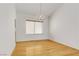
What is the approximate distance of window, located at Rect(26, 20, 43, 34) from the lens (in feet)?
26.3

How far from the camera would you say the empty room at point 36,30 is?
3.26 meters

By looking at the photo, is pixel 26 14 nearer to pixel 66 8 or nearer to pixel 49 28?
pixel 49 28

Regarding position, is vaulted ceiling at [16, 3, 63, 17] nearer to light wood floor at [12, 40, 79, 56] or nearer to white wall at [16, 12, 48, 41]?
white wall at [16, 12, 48, 41]

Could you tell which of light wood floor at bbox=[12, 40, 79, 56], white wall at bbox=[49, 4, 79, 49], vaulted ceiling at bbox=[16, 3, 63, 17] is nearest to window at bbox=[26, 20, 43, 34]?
vaulted ceiling at bbox=[16, 3, 63, 17]

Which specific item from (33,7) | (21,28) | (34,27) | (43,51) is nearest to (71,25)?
(43,51)

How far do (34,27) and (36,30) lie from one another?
31cm

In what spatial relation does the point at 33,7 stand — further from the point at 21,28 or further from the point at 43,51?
the point at 43,51

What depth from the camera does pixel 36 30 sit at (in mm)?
8539

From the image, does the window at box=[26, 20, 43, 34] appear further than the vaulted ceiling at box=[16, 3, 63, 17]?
Yes

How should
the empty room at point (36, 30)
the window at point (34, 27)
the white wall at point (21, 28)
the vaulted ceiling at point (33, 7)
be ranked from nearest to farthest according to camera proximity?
the empty room at point (36, 30)
the vaulted ceiling at point (33, 7)
the white wall at point (21, 28)
the window at point (34, 27)

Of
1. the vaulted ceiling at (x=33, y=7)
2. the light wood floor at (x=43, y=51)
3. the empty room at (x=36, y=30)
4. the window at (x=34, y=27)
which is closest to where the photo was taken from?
the empty room at (x=36, y=30)

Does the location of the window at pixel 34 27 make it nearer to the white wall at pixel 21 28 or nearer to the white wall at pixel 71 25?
the white wall at pixel 21 28

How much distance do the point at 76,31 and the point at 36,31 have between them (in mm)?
4181

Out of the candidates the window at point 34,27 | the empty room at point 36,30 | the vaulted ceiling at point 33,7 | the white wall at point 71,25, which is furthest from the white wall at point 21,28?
the white wall at point 71,25
